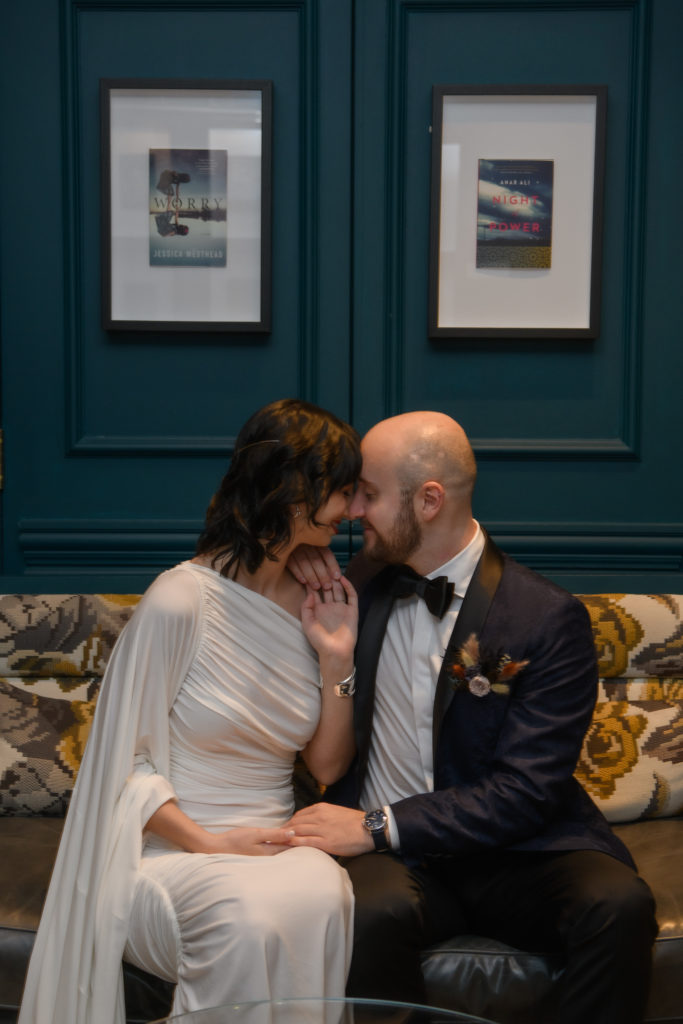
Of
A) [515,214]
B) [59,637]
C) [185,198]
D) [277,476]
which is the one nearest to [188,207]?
[185,198]

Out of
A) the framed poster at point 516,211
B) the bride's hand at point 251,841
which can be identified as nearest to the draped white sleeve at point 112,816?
the bride's hand at point 251,841

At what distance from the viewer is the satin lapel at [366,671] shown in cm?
198

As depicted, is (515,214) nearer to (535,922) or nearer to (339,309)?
(339,309)

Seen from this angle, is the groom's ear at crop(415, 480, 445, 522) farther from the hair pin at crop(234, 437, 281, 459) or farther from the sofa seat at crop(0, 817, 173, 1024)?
the sofa seat at crop(0, 817, 173, 1024)

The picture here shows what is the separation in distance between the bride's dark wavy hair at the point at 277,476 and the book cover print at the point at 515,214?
2.84 feet

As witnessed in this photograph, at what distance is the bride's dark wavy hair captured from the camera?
1794mm

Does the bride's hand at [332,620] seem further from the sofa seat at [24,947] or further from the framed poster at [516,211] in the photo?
the framed poster at [516,211]

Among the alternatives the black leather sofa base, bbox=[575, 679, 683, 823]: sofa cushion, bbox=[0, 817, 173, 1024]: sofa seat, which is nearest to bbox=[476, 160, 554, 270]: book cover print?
bbox=[575, 679, 683, 823]: sofa cushion

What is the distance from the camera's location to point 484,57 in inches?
95.3

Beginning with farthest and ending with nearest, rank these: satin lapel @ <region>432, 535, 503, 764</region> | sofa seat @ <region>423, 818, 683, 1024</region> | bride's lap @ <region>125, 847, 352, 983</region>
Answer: satin lapel @ <region>432, 535, 503, 764</region>
sofa seat @ <region>423, 818, 683, 1024</region>
bride's lap @ <region>125, 847, 352, 983</region>

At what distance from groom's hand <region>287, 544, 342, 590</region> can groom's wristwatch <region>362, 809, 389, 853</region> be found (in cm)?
46

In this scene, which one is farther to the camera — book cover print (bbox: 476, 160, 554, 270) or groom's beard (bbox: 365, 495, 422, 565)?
book cover print (bbox: 476, 160, 554, 270)

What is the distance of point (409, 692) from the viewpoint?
6.41 feet

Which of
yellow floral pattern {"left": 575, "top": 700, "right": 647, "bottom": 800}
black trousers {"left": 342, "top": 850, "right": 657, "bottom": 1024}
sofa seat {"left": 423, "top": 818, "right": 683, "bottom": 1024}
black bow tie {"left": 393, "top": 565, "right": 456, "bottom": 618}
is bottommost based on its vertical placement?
sofa seat {"left": 423, "top": 818, "right": 683, "bottom": 1024}
